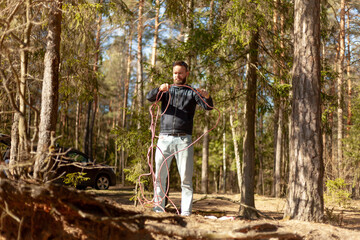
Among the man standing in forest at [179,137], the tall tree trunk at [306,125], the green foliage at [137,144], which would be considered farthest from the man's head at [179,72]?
the green foliage at [137,144]

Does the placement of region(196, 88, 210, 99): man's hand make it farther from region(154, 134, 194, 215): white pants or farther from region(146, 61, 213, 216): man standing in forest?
region(154, 134, 194, 215): white pants

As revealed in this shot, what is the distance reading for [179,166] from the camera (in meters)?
4.27

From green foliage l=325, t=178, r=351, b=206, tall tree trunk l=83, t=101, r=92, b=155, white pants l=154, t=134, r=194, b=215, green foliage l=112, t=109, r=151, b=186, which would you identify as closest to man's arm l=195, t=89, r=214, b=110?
white pants l=154, t=134, r=194, b=215

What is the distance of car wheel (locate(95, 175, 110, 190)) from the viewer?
1414cm

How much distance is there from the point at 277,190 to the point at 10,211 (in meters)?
14.3

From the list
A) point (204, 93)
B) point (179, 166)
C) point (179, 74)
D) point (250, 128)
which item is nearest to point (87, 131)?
point (250, 128)

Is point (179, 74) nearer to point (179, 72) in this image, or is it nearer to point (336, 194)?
point (179, 72)

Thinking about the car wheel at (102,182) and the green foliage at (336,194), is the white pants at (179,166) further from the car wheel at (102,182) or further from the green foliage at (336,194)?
the car wheel at (102,182)

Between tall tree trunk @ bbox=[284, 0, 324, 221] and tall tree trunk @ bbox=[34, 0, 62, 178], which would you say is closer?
tall tree trunk @ bbox=[284, 0, 324, 221]

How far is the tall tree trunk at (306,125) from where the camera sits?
459cm

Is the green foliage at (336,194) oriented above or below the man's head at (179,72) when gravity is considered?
below

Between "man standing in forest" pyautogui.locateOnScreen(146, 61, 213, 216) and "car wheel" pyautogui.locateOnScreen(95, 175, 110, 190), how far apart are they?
10.5m

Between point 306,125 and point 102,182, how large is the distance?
11.3 m

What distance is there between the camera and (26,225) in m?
2.70
